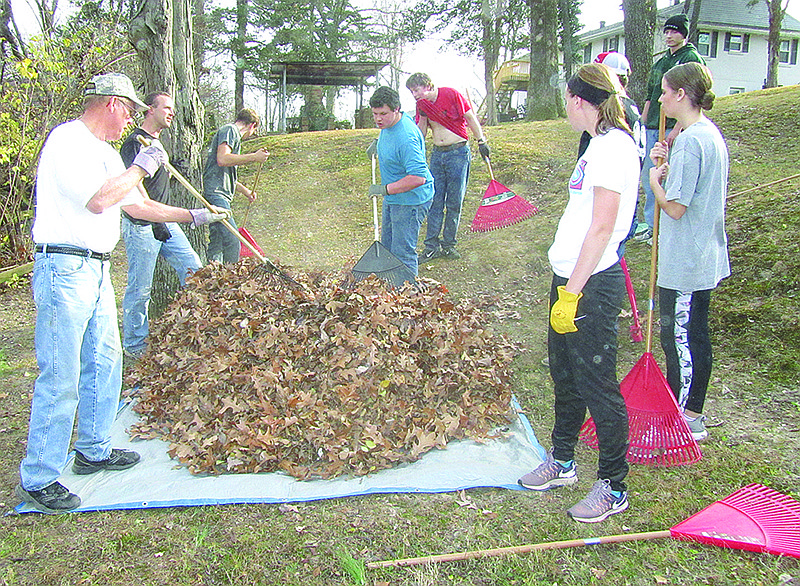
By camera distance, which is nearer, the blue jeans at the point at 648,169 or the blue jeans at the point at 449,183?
the blue jeans at the point at 648,169

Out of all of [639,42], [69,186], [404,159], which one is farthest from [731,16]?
[69,186]

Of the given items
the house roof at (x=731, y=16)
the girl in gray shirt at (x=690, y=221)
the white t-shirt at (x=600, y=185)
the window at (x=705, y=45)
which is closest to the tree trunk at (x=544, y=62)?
the girl in gray shirt at (x=690, y=221)

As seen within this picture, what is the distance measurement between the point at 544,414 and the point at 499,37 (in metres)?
18.9

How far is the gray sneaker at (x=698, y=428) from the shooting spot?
3186 millimetres

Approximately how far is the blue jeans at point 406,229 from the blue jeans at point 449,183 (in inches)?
41.5

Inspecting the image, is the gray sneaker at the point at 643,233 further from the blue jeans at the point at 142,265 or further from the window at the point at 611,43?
the window at the point at 611,43

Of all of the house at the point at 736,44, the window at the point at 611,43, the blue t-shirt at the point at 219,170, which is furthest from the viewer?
the window at the point at 611,43

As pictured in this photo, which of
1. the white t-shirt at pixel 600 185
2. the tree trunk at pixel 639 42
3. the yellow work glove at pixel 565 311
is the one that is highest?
the tree trunk at pixel 639 42

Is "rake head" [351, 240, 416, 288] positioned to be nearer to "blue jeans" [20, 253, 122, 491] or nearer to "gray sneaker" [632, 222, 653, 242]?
"blue jeans" [20, 253, 122, 491]

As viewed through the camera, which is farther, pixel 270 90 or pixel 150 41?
pixel 270 90

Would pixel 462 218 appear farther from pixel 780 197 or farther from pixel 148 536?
pixel 148 536

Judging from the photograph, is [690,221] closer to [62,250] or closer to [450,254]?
[62,250]

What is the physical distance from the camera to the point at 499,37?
20.1m

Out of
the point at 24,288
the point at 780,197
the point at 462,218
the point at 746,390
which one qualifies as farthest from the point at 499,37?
the point at 746,390
